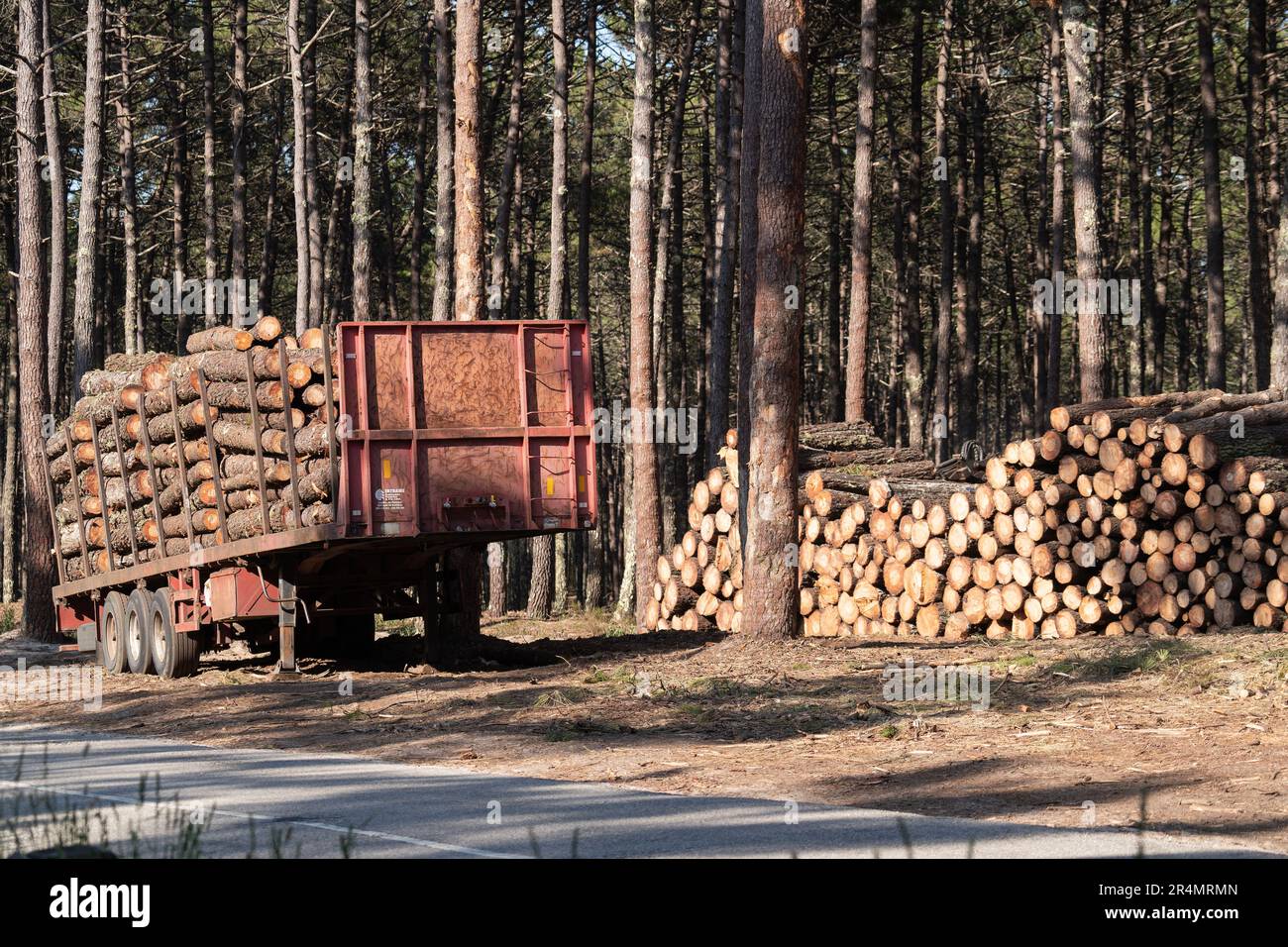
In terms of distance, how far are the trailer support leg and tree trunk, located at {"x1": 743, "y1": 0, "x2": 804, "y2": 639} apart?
16.1 ft

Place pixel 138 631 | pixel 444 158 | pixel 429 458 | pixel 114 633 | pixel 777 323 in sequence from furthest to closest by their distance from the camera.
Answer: pixel 444 158
pixel 114 633
pixel 138 631
pixel 777 323
pixel 429 458

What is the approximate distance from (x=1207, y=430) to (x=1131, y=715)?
590 cm

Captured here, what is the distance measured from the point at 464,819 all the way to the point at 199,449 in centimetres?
960

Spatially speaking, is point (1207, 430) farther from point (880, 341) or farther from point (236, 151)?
point (880, 341)

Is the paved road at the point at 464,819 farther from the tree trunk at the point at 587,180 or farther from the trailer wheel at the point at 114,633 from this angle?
the tree trunk at the point at 587,180

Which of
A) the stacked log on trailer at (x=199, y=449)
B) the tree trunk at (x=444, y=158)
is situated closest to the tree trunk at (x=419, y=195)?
the tree trunk at (x=444, y=158)

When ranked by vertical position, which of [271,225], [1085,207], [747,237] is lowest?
[747,237]

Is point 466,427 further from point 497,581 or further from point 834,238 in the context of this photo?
point 834,238

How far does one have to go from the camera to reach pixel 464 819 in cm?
757

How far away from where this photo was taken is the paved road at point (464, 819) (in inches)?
261

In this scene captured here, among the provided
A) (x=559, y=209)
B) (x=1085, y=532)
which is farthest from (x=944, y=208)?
(x=1085, y=532)

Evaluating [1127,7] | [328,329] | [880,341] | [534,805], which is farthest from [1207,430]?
[880,341]

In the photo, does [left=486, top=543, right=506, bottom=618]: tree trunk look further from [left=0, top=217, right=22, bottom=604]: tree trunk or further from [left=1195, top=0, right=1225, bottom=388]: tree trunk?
[left=0, top=217, right=22, bottom=604]: tree trunk

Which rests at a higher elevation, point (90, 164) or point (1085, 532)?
point (90, 164)
